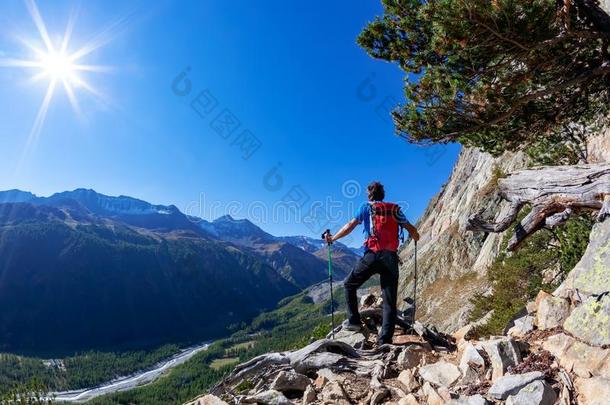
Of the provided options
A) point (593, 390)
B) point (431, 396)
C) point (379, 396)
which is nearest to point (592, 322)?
point (593, 390)

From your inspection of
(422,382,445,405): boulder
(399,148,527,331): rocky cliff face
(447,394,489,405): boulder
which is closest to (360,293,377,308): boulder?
(422,382,445,405): boulder

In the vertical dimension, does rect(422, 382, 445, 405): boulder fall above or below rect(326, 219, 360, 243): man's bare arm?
below

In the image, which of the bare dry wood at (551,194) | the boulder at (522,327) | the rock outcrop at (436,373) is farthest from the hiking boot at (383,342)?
the bare dry wood at (551,194)

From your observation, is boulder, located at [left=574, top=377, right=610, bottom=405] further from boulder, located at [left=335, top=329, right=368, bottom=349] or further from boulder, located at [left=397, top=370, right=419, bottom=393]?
boulder, located at [left=335, top=329, right=368, bottom=349]

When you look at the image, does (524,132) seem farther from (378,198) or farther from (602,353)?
(602,353)

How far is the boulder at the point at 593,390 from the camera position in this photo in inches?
175

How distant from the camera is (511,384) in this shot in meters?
5.07

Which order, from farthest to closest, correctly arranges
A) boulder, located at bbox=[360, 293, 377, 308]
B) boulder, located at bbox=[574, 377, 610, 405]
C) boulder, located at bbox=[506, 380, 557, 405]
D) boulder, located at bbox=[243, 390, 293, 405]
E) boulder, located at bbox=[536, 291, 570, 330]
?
boulder, located at bbox=[360, 293, 377, 308] → boulder, located at bbox=[536, 291, 570, 330] → boulder, located at bbox=[243, 390, 293, 405] → boulder, located at bbox=[506, 380, 557, 405] → boulder, located at bbox=[574, 377, 610, 405]

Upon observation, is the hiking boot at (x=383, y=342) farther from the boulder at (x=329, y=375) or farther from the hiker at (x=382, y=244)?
the boulder at (x=329, y=375)

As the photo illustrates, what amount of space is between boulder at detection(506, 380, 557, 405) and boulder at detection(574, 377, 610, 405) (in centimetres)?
28

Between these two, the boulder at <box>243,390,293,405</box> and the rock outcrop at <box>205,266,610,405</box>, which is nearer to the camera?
the rock outcrop at <box>205,266,610,405</box>

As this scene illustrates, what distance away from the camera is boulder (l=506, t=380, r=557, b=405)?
4730 millimetres

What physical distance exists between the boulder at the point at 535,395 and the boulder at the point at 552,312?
2260mm

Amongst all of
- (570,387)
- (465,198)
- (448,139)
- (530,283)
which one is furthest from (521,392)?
(465,198)
